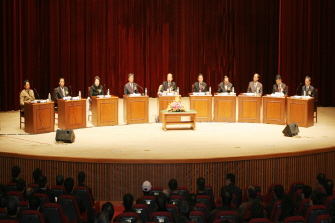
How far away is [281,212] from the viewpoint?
485 cm

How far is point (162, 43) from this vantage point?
15.3m

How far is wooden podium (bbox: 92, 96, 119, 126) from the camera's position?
10930 mm

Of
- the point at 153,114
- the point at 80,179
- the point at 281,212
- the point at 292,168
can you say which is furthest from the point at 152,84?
the point at 281,212

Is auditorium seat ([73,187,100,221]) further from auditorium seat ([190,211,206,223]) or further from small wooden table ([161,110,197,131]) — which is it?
small wooden table ([161,110,197,131])

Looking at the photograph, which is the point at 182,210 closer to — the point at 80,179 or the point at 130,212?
the point at 130,212

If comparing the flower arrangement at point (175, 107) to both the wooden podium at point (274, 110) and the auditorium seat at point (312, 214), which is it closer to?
the wooden podium at point (274, 110)

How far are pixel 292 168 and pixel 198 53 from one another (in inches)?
310

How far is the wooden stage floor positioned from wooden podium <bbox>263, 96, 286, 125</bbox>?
22cm

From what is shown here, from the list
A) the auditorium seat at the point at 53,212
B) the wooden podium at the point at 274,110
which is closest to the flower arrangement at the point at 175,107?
the wooden podium at the point at 274,110

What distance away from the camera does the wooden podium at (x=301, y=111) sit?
34.9 ft

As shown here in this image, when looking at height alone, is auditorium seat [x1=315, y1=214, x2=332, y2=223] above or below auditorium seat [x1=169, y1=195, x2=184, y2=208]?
above

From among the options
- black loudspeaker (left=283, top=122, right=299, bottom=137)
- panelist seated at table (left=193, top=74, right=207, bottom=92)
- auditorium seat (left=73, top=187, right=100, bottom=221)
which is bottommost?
auditorium seat (left=73, top=187, right=100, bottom=221)

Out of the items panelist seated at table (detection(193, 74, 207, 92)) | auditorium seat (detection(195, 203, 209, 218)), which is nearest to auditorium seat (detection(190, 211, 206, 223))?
auditorium seat (detection(195, 203, 209, 218))

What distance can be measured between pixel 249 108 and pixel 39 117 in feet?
15.5
